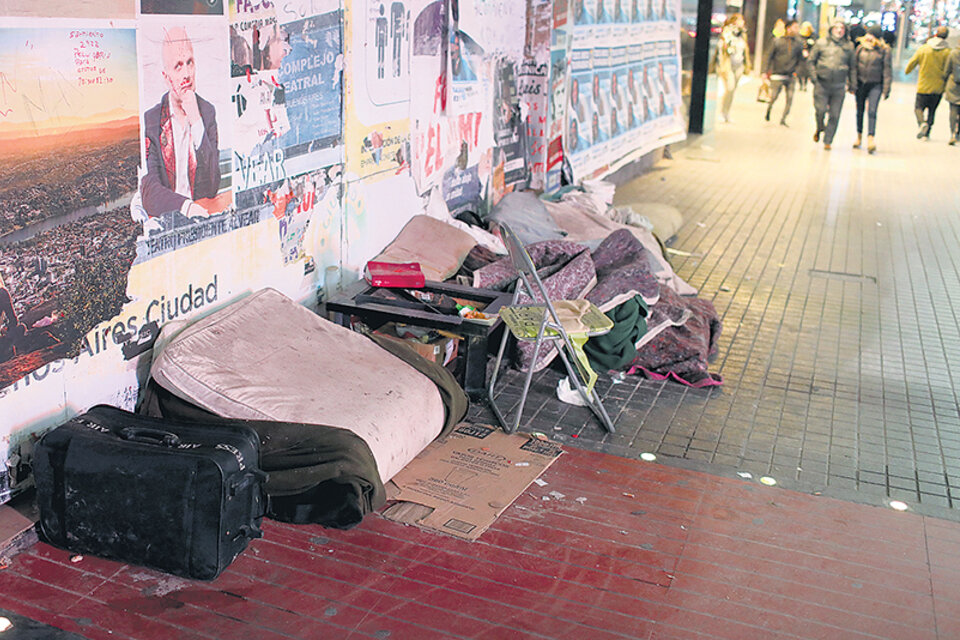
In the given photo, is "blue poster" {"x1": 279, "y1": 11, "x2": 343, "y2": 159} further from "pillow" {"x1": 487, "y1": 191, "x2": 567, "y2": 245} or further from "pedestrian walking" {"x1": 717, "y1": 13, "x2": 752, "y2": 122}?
"pedestrian walking" {"x1": 717, "y1": 13, "x2": 752, "y2": 122}

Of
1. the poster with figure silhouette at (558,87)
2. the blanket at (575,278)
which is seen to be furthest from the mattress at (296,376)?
the poster with figure silhouette at (558,87)

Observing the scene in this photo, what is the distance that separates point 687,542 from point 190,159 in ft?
8.75

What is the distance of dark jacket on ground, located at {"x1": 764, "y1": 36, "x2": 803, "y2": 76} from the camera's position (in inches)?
715

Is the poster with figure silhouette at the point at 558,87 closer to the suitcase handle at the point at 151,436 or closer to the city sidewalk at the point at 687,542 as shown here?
the city sidewalk at the point at 687,542

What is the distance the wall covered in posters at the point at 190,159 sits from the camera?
3488mm

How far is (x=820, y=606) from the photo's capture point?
3.48 metres

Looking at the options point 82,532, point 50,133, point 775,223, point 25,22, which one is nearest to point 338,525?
point 82,532

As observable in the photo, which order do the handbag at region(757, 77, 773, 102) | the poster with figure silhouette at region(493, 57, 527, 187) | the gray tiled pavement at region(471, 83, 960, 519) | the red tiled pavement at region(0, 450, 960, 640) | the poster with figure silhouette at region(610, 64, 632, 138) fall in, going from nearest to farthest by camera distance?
the red tiled pavement at region(0, 450, 960, 640), the gray tiled pavement at region(471, 83, 960, 519), the poster with figure silhouette at region(493, 57, 527, 187), the poster with figure silhouette at region(610, 64, 632, 138), the handbag at region(757, 77, 773, 102)

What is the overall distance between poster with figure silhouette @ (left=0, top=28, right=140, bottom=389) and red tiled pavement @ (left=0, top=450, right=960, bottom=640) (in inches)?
34.1

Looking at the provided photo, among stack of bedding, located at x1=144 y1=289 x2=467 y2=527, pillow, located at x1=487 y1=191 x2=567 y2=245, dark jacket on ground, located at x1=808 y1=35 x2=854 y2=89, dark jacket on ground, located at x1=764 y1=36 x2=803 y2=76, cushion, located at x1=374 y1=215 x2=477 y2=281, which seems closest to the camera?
stack of bedding, located at x1=144 y1=289 x2=467 y2=527

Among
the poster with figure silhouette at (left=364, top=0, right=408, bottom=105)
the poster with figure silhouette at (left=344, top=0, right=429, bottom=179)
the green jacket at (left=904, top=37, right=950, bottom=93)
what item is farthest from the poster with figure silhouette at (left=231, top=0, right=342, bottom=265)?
the green jacket at (left=904, top=37, right=950, bottom=93)

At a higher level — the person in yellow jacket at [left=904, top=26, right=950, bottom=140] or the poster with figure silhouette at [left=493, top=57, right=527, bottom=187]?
the person in yellow jacket at [left=904, top=26, right=950, bottom=140]

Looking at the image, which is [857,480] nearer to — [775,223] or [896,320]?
[896,320]

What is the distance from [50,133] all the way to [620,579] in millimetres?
2667
